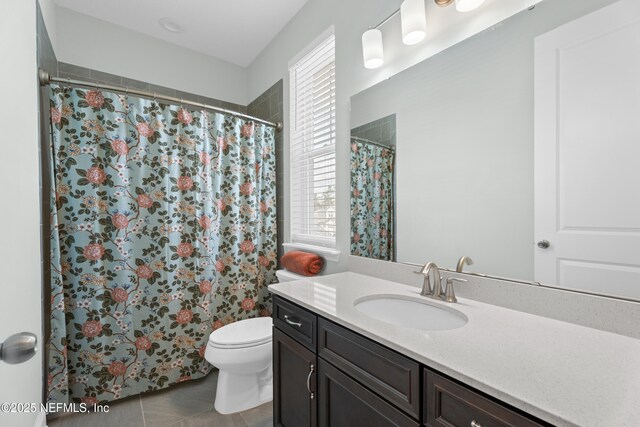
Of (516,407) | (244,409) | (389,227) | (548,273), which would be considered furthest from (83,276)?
(548,273)

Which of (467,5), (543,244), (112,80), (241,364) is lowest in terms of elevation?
(241,364)

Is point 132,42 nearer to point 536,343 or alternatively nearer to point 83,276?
point 83,276

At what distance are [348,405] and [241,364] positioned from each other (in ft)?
3.00

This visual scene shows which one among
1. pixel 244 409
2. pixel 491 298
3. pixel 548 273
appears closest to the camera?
pixel 548 273

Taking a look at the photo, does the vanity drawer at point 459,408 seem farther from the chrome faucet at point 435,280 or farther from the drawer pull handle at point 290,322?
the drawer pull handle at point 290,322

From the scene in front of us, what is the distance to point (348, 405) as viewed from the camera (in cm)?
97

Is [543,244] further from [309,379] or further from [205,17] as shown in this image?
[205,17]

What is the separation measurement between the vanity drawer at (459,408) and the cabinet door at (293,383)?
20.4 inches

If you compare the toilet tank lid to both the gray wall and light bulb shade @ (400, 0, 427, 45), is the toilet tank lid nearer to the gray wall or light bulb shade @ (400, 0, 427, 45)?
the gray wall

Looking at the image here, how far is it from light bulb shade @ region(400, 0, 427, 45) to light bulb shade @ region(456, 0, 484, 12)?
0.47 ft

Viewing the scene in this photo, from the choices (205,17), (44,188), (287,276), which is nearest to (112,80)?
(205,17)

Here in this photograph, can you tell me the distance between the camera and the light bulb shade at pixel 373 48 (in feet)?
4.75

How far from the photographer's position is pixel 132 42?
238 cm

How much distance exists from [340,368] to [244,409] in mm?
1138
